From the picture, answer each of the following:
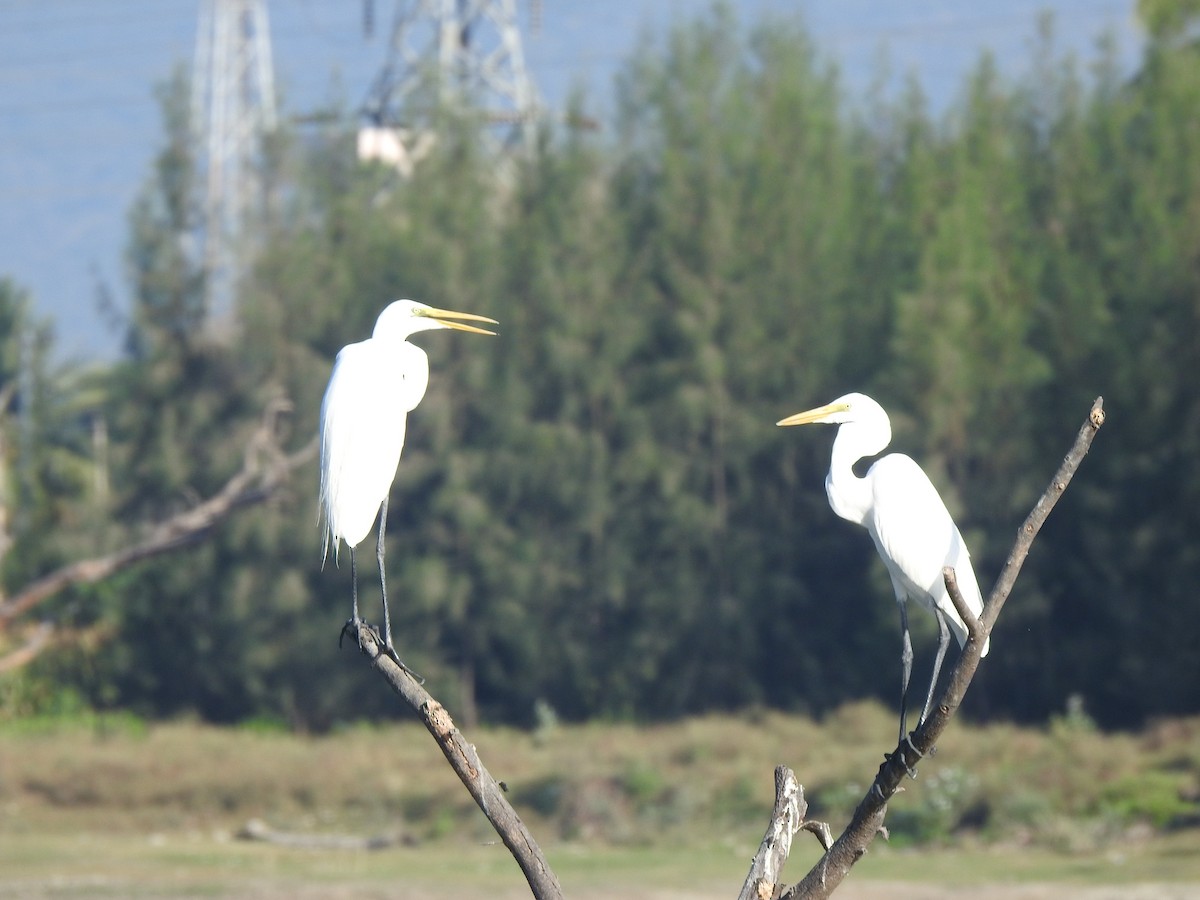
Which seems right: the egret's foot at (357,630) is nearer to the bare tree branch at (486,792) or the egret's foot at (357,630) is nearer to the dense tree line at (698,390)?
the bare tree branch at (486,792)

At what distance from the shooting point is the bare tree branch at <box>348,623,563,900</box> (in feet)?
9.35

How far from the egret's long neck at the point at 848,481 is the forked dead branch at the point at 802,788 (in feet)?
2.82

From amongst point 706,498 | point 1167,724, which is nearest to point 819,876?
point 1167,724

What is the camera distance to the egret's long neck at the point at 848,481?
140 inches

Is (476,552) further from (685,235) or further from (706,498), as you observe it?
(685,235)

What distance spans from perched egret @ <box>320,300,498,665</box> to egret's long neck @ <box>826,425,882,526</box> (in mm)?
904

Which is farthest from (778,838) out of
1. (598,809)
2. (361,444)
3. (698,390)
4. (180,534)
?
(698,390)

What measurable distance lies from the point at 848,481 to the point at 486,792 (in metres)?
1.22

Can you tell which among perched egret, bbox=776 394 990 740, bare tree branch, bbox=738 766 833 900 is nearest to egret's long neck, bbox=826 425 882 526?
perched egret, bbox=776 394 990 740

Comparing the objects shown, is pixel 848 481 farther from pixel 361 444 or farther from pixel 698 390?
pixel 698 390

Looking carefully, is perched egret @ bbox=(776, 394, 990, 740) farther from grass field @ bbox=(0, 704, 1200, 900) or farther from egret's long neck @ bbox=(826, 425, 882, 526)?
grass field @ bbox=(0, 704, 1200, 900)

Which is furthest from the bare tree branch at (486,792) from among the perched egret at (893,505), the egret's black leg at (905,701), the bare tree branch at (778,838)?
the perched egret at (893,505)

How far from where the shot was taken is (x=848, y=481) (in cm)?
362

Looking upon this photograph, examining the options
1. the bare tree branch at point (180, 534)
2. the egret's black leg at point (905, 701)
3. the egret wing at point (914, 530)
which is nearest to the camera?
the egret's black leg at point (905, 701)
